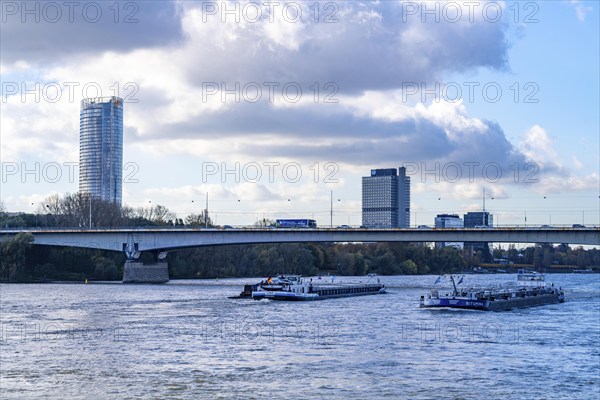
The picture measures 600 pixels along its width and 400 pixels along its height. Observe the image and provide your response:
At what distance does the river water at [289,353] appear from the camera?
44062 mm

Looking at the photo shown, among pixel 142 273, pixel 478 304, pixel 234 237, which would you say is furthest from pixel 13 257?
pixel 478 304

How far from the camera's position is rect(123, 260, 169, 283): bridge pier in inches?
6127

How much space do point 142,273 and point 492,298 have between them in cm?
7206

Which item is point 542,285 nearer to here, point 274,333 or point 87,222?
point 274,333

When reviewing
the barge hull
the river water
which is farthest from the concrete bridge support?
the barge hull

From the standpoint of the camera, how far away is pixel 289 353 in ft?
184

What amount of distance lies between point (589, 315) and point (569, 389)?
168ft

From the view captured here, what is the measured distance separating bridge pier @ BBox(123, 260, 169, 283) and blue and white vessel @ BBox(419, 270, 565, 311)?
61119 millimetres

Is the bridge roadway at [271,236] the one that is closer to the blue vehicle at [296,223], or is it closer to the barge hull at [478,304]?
the blue vehicle at [296,223]

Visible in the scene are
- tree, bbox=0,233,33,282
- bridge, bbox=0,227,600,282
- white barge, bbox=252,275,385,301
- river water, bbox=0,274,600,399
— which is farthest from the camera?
tree, bbox=0,233,33,282

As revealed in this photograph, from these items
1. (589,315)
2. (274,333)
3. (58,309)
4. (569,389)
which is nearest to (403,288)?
(589,315)

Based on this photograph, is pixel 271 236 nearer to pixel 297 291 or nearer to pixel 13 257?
pixel 297 291

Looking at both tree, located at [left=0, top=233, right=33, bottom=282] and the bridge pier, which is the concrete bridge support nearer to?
the bridge pier

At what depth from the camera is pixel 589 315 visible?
9425 centimetres
